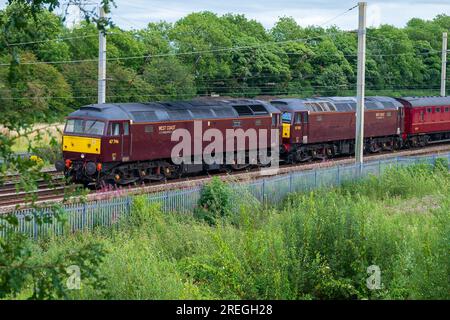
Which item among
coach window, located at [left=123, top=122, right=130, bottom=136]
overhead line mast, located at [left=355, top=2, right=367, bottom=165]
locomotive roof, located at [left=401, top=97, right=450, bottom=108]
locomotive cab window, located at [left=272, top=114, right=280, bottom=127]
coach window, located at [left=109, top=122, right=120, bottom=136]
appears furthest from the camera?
locomotive roof, located at [left=401, top=97, right=450, bottom=108]

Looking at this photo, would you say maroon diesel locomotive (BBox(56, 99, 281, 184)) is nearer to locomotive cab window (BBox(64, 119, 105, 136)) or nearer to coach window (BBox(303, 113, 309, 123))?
Answer: locomotive cab window (BBox(64, 119, 105, 136))

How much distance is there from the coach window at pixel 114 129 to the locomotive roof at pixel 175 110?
214 mm

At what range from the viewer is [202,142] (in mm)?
29344

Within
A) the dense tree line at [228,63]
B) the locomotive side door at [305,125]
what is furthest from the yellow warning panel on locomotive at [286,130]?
the dense tree line at [228,63]

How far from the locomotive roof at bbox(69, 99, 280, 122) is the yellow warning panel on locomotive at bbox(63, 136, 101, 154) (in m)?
0.85

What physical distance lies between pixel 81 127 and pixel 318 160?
47.6ft

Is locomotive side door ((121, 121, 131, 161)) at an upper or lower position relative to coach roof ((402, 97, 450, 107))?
lower

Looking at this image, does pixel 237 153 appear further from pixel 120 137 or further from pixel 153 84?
pixel 153 84

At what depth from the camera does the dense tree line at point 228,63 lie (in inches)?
1651

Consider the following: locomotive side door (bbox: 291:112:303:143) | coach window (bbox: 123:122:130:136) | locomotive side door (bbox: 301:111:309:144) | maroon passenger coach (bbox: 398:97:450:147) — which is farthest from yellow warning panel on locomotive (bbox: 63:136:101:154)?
maroon passenger coach (bbox: 398:97:450:147)

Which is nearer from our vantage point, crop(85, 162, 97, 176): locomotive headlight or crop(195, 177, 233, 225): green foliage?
crop(195, 177, 233, 225): green foliage

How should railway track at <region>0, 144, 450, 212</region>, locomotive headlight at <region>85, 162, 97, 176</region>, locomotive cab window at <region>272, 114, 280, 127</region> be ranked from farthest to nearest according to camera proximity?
locomotive cab window at <region>272, 114, 280, 127</region>, locomotive headlight at <region>85, 162, 97, 176</region>, railway track at <region>0, 144, 450, 212</region>

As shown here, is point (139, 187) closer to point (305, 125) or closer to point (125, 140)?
point (125, 140)

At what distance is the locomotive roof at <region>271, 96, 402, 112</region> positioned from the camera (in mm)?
35031
